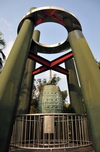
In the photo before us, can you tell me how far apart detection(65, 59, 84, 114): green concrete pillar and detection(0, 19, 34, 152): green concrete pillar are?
20.4 feet

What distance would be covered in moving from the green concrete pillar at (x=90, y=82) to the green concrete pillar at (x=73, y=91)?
4.68m

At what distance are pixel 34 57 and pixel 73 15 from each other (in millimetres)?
5249

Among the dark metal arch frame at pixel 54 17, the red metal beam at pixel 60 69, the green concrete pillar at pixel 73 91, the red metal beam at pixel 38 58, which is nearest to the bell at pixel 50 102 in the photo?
the red metal beam at pixel 38 58

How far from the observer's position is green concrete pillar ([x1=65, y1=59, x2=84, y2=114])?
12938 mm

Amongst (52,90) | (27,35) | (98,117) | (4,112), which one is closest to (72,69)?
(52,90)

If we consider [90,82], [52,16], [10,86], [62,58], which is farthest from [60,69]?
[10,86]

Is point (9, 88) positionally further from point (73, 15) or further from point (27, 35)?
point (73, 15)

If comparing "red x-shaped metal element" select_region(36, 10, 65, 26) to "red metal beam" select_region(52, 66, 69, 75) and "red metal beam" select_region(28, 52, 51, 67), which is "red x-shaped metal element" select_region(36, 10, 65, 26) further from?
"red metal beam" select_region(52, 66, 69, 75)

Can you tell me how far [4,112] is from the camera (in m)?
7.31

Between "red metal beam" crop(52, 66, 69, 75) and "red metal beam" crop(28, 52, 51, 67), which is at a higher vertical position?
"red metal beam" crop(28, 52, 51, 67)

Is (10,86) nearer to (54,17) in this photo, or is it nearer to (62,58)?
(62,58)

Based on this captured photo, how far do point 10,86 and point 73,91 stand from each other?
298 inches

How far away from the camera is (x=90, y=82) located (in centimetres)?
822

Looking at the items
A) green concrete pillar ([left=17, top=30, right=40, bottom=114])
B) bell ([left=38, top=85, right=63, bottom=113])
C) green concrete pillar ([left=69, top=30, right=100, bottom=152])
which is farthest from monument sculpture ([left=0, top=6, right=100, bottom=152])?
bell ([left=38, top=85, right=63, bottom=113])
